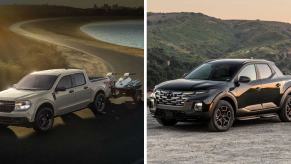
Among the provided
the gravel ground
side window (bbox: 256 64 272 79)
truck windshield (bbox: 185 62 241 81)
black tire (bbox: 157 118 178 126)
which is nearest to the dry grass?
the gravel ground

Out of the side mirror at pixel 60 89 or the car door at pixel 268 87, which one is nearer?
the side mirror at pixel 60 89

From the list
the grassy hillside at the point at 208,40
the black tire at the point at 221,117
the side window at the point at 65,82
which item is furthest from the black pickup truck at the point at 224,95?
the side window at the point at 65,82

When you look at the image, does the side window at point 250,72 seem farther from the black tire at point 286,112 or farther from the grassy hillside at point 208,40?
the grassy hillside at point 208,40

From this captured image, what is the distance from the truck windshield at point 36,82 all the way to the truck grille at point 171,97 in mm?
4978

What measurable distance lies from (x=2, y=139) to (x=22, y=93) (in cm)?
47

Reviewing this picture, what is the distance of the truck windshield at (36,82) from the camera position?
18.7ft

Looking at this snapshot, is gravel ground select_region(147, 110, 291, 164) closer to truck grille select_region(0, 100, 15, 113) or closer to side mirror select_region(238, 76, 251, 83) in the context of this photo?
side mirror select_region(238, 76, 251, 83)

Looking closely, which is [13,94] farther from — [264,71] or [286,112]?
[286,112]

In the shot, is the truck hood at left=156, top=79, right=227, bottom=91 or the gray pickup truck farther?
the truck hood at left=156, top=79, right=227, bottom=91

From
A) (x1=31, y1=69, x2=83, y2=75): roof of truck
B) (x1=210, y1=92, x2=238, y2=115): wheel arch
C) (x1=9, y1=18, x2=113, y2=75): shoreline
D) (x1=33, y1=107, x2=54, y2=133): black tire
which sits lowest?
(x1=210, y1=92, x2=238, y2=115): wheel arch

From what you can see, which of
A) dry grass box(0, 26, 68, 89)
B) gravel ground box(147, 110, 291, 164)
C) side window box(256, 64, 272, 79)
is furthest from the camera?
side window box(256, 64, 272, 79)

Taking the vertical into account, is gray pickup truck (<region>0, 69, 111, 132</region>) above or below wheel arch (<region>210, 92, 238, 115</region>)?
above

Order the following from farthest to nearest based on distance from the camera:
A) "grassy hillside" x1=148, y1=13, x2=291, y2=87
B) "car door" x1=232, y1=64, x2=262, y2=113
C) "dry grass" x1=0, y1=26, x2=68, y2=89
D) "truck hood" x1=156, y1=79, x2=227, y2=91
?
"grassy hillside" x1=148, y1=13, x2=291, y2=87
"car door" x1=232, y1=64, x2=262, y2=113
"truck hood" x1=156, y1=79, x2=227, y2=91
"dry grass" x1=0, y1=26, x2=68, y2=89

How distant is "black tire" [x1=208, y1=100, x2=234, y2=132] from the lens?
34.7 feet
